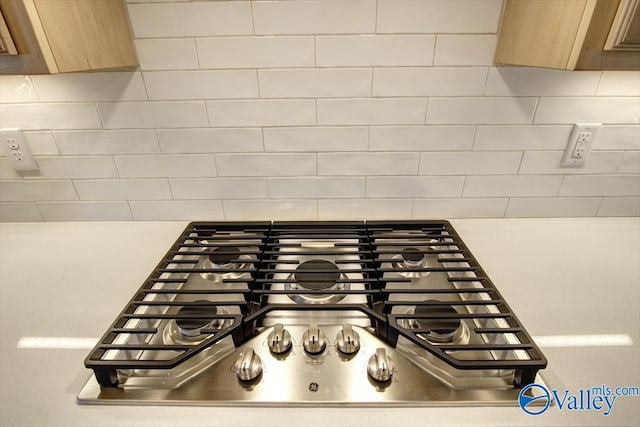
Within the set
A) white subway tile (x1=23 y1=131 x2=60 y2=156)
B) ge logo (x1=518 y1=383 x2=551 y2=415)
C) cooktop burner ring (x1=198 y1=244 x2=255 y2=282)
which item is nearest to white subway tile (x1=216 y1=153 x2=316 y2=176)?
cooktop burner ring (x1=198 y1=244 x2=255 y2=282)

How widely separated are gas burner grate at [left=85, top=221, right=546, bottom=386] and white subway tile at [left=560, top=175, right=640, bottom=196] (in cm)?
38

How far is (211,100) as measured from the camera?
2.76ft

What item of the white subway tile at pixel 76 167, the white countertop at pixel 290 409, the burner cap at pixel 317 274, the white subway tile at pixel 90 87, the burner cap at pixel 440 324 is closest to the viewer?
the white countertop at pixel 290 409

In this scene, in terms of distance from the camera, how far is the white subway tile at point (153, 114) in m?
0.85

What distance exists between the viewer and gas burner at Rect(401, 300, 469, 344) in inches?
23.9

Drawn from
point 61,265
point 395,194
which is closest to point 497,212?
point 395,194

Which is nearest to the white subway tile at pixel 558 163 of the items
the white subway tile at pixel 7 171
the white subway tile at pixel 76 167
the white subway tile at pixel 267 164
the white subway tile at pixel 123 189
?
the white subway tile at pixel 267 164

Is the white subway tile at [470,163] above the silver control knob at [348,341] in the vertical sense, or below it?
above

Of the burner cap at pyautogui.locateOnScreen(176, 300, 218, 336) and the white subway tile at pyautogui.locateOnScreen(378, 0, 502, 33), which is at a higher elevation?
the white subway tile at pyautogui.locateOnScreen(378, 0, 502, 33)

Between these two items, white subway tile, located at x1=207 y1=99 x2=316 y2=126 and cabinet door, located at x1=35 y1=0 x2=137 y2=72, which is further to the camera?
white subway tile, located at x1=207 y1=99 x2=316 y2=126

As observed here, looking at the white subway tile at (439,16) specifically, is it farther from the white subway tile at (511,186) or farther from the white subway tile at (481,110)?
the white subway tile at (511,186)

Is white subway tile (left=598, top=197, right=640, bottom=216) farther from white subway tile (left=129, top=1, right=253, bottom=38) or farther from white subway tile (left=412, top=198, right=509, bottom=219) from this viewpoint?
white subway tile (left=129, top=1, right=253, bottom=38)

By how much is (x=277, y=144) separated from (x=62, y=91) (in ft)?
1.80

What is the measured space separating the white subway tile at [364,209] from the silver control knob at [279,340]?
457 mm
